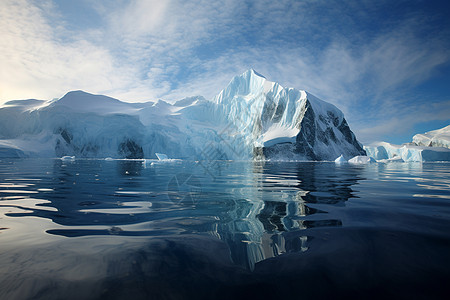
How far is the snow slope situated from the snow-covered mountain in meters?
29.4

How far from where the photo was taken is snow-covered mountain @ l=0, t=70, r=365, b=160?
53438 millimetres

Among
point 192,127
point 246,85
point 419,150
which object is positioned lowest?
point 419,150

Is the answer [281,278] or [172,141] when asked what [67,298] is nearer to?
[281,278]

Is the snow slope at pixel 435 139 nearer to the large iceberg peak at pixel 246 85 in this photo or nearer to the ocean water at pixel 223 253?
the large iceberg peak at pixel 246 85

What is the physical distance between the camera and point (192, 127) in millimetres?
63094

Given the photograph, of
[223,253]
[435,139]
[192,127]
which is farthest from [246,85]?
[223,253]

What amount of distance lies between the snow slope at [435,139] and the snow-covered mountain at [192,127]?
29.4 metres

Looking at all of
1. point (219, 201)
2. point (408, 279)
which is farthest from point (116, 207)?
point (408, 279)

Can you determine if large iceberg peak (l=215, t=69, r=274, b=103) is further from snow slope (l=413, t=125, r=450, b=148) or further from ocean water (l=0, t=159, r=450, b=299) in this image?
ocean water (l=0, t=159, r=450, b=299)

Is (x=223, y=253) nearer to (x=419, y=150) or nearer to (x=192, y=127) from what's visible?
(x=192, y=127)

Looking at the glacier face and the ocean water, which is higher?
the glacier face

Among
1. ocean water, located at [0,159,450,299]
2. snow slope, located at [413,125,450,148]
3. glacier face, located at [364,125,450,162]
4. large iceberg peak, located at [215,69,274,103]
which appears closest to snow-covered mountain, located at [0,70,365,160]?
large iceberg peak, located at [215,69,274,103]

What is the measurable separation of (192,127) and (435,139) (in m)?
97.3

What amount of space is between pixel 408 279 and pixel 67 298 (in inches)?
107
